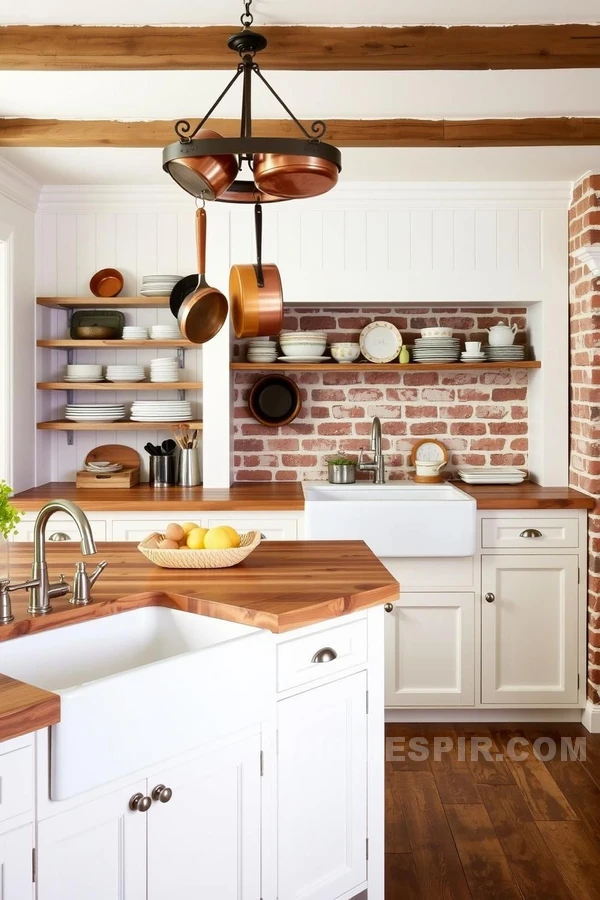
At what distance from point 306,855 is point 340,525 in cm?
184

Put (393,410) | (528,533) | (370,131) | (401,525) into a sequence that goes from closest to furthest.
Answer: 1. (370,131)
2. (401,525)
3. (528,533)
4. (393,410)

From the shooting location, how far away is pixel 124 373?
4.46 metres

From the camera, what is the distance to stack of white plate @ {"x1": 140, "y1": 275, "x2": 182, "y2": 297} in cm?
438

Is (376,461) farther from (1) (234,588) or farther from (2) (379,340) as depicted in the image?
(1) (234,588)

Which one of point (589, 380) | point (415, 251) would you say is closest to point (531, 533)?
point (589, 380)

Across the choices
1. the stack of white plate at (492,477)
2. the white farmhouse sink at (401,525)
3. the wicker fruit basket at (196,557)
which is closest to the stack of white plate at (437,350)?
the stack of white plate at (492,477)

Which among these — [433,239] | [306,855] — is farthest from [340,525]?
[306,855]

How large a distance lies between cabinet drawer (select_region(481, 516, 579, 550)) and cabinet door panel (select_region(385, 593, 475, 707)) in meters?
0.28

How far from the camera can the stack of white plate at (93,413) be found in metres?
4.46

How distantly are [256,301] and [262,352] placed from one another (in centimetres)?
214

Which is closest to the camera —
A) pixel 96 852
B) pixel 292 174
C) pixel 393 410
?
pixel 96 852

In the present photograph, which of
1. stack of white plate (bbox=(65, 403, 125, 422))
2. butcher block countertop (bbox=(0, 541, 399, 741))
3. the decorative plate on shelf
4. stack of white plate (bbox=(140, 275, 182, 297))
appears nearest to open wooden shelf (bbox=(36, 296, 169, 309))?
stack of white plate (bbox=(140, 275, 182, 297))

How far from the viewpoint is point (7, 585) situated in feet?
6.63

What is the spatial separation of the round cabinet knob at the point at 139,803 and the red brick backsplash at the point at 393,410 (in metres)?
3.01
